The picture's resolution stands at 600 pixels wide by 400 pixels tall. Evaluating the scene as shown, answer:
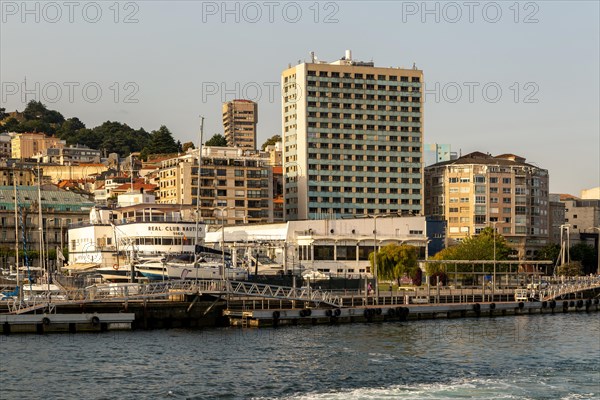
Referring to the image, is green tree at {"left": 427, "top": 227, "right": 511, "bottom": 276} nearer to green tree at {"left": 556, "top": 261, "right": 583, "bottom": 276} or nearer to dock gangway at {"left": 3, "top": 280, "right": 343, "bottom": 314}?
green tree at {"left": 556, "top": 261, "right": 583, "bottom": 276}

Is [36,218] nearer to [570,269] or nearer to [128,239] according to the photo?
[128,239]

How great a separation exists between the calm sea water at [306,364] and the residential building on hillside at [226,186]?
98.2 meters

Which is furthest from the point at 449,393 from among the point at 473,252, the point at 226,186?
the point at 226,186

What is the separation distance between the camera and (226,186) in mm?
191500

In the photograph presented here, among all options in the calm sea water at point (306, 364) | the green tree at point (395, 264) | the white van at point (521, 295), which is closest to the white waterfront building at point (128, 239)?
the green tree at point (395, 264)

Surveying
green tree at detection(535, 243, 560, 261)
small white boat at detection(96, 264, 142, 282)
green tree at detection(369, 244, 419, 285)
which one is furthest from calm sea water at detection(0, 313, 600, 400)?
green tree at detection(535, 243, 560, 261)

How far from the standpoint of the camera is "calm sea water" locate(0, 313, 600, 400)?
59.6m

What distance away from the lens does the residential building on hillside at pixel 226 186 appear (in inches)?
7466

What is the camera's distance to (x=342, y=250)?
166125mm

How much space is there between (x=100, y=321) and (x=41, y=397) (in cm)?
2881

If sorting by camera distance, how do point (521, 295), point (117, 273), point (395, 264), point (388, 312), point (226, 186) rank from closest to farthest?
point (388, 312) < point (117, 273) < point (521, 295) < point (395, 264) < point (226, 186)

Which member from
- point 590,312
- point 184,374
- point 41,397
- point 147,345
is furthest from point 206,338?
point 590,312

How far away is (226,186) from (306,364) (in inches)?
4870

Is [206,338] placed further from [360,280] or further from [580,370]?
[360,280]
